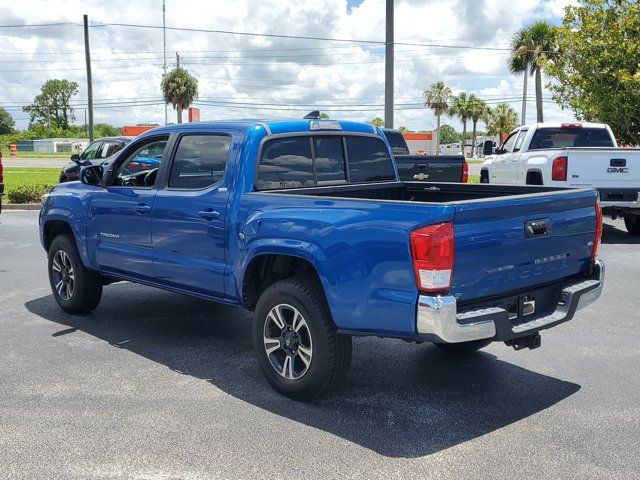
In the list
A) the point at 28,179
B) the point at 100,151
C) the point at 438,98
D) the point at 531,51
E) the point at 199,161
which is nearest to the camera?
the point at 199,161

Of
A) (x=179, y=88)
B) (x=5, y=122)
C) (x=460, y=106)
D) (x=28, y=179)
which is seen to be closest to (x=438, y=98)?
(x=460, y=106)

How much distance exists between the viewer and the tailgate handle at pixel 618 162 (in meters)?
11.4

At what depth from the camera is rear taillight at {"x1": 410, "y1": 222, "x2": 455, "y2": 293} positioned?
3809mm

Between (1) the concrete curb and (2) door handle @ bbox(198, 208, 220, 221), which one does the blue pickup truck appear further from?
(1) the concrete curb

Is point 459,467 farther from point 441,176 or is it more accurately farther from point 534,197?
point 441,176

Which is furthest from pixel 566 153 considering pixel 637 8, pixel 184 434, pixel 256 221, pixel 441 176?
pixel 637 8

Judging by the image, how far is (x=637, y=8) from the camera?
20.0 meters

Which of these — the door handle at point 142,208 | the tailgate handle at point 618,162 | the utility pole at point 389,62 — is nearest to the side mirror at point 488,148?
the tailgate handle at point 618,162

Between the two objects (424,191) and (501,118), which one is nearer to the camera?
(424,191)

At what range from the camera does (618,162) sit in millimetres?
11453

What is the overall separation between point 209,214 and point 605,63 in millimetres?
18609

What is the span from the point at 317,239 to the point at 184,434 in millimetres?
1433

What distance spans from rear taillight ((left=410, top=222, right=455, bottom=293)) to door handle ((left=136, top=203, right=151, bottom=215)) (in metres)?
2.76

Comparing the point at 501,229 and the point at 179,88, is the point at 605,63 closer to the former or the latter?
the point at 501,229
